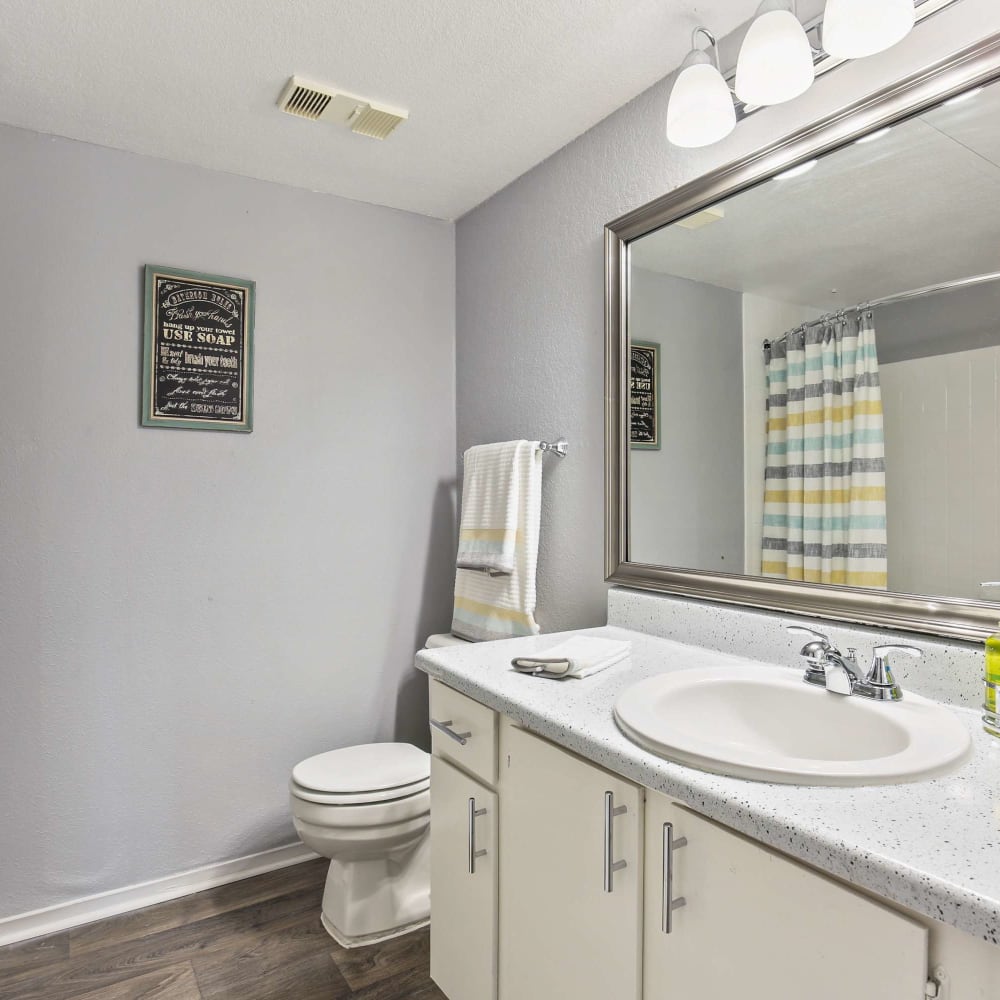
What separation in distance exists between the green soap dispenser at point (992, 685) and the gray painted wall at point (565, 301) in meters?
1.00

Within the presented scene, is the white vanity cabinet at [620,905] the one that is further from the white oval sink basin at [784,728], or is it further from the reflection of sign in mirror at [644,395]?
the reflection of sign in mirror at [644,395]

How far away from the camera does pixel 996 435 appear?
112cm

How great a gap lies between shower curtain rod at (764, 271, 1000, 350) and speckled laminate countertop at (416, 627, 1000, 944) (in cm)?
70

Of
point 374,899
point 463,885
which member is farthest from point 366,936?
point 463,885

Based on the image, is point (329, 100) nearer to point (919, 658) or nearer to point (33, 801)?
point (919, 658)

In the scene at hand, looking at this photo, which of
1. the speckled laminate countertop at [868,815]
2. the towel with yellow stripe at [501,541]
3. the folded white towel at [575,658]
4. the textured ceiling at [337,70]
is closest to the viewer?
the speckled laminate countertop at [868,815]

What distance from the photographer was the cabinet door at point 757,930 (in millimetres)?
712

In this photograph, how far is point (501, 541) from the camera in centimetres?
210

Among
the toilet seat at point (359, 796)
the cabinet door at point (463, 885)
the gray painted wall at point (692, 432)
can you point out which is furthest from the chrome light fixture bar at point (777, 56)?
the toilet seat at point (359, 796)

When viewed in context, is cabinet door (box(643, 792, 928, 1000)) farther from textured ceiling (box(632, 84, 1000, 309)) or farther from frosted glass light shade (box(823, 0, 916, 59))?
frosted glass light shade (box(823, 0, 916, 59))

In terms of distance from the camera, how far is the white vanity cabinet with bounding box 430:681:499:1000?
134cm

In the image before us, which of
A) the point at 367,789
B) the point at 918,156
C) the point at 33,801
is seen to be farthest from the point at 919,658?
the point at 33,801

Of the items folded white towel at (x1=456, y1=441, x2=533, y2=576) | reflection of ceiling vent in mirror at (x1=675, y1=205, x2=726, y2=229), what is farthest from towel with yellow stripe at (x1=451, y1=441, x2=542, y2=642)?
reflection of ceiling vent in mirror at (x1=675, y1=205, x2=726, y2=229)

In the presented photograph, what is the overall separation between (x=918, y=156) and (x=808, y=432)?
20.2 inches
